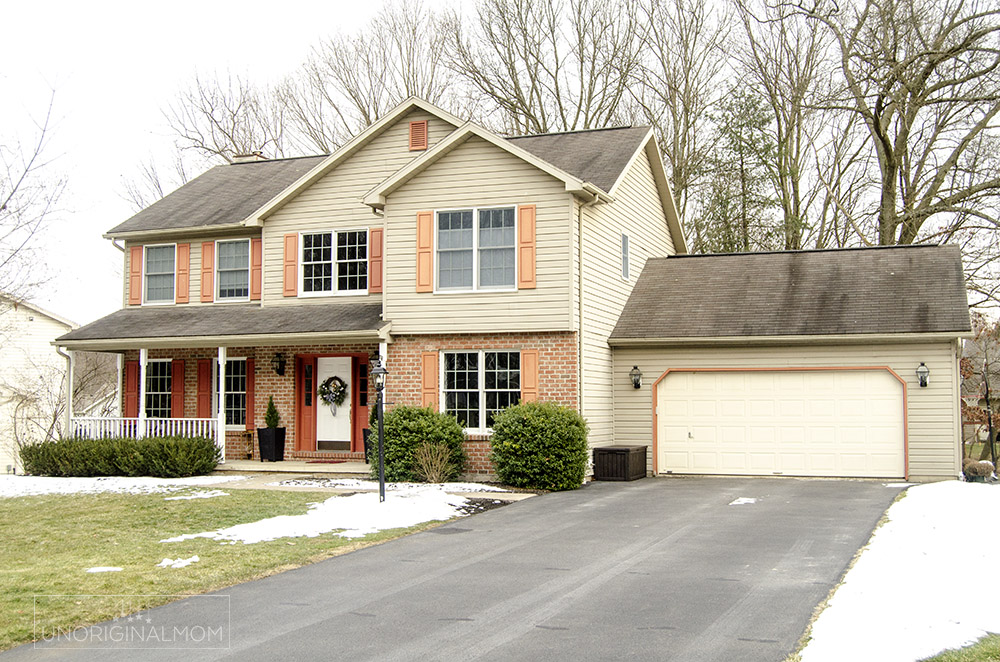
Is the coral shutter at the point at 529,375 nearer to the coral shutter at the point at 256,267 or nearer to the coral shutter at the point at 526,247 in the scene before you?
the coral shutter at the point at 526,247

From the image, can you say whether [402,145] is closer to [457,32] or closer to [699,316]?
[699,316]

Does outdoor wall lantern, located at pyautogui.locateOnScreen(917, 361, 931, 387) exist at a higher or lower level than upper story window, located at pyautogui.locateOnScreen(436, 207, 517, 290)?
lower

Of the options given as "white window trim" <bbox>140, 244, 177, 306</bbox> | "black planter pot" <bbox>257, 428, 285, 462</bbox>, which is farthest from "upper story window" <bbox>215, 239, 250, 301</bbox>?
"black planter pot" <bbox>257, 428, 285, 462</bbox>

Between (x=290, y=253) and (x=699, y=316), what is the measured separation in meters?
8.71

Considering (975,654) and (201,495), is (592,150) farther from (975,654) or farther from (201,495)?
(975,654)

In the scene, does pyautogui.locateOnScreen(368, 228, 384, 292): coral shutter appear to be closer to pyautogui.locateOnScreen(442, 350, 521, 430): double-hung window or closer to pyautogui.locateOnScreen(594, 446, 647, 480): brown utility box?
pyautogui.locateOnScreen(442, 350, 521, 430): double-hung window

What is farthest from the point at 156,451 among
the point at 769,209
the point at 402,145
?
the point at 769,209

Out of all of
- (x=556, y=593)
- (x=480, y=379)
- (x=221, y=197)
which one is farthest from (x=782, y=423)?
(x=221, y=197)

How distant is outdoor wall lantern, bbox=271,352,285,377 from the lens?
20.3 m

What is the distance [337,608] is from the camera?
7.81 m

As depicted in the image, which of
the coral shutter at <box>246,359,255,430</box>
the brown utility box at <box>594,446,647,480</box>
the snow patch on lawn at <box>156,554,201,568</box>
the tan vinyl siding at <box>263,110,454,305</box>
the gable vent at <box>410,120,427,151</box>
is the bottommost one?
the snow patch on lawn at <box>156,554,201,568</box>

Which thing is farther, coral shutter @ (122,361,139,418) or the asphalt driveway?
coral shutter @ (122,361,139,418)

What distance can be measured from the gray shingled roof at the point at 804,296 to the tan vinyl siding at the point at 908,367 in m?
0.42

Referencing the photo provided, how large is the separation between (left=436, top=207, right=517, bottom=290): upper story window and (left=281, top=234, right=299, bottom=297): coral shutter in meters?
3.90
